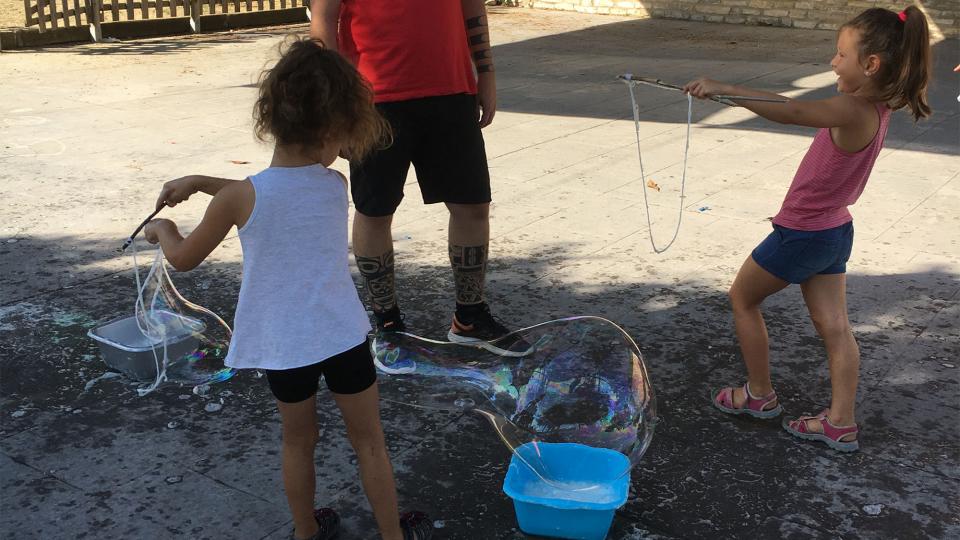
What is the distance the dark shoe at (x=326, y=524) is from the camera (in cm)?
261

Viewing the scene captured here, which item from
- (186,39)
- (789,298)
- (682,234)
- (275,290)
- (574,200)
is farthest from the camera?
(186,39)

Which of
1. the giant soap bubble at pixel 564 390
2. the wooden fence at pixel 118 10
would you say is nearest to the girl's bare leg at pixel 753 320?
the giant soap bubble at pixel 564 390

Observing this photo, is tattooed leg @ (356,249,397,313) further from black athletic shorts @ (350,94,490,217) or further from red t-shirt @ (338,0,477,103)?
red t-shirt @ (338,0,477,103)

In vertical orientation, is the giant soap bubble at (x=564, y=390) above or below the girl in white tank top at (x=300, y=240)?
below

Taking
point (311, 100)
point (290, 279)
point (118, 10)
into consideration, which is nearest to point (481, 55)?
point (311, 100)

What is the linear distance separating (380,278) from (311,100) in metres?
1.58

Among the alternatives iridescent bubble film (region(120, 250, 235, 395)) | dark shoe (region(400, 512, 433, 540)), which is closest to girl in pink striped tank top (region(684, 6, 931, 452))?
dark shoe (region(400, 512, 433, 540))

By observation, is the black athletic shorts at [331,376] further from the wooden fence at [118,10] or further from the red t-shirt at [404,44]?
the wooden fence at [118,10]

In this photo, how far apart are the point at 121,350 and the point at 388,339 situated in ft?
3.12

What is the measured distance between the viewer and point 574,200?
19.7 feet

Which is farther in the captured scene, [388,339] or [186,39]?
[186,39]

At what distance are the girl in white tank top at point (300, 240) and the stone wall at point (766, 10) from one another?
506 inches

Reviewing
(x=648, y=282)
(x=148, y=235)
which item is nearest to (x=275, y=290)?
(x=148, y=235)

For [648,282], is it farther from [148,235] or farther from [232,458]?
[148,235]
